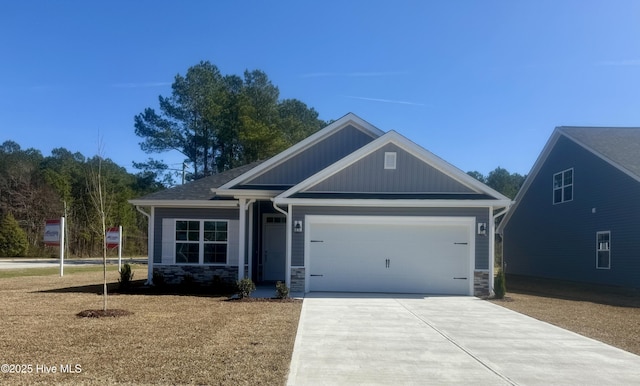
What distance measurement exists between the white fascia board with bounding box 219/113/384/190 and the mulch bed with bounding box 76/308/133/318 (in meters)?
6.49

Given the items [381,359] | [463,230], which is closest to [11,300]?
[381,359]

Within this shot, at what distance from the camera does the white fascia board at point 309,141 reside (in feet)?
55.1

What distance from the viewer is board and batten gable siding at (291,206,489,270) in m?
14.9

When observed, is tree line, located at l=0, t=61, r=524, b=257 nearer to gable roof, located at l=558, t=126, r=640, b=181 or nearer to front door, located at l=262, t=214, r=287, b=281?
front door, located at l=262, t=214, r=287, b=281

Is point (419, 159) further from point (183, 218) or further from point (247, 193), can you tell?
point (183, 218)

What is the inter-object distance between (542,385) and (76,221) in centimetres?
4931

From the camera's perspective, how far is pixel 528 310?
12.3 m

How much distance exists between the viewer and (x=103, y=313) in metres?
10.3

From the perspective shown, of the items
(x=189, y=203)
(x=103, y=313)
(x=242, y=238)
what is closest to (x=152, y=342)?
(x=103, y=313)

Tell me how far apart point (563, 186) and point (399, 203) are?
11.8 metres

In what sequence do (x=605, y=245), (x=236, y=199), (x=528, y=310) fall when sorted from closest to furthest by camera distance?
(x=528, y=310), (x=236, y=199), (x=605, y=245)

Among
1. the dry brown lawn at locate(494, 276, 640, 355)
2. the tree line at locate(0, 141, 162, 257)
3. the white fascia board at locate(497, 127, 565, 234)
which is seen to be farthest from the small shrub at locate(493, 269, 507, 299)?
the tree line at locate(0, 141, 162, 257)

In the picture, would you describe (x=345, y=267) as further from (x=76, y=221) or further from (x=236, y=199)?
(x=76, y=221)

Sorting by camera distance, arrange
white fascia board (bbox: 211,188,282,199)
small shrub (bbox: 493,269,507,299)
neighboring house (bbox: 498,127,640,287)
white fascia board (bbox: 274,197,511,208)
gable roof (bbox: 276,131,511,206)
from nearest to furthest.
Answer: small shrub (bbox: 493,269,507,299), white fascia board (bbox: 274,197,511,208), gable roof (bbox: 276,131,511,206), white fascia board (bbox: 211,188,282,199), neighboring house (bbox: 498,127,640,287)
